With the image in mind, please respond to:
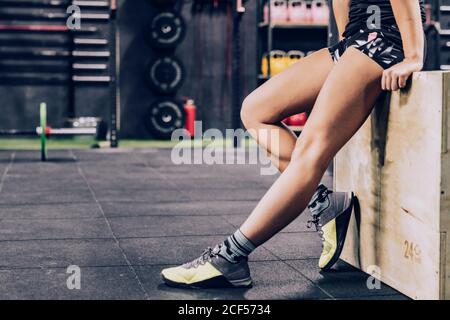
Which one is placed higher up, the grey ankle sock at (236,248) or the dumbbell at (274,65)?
the dumbbell at (274,65)

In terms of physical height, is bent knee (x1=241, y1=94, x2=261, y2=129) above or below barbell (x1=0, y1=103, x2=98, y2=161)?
above

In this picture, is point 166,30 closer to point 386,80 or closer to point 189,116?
point 189,116

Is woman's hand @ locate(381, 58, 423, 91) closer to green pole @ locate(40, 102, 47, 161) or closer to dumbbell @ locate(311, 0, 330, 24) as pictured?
green pole @ locate(40, 102, 47, 161)

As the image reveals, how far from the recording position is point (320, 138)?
2.24 metres

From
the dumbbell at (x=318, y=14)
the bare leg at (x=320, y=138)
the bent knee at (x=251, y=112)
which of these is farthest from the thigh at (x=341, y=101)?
the dumbbell at (x=318, y=14)

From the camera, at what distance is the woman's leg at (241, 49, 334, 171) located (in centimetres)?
239

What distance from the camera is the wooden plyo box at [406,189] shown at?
201cm

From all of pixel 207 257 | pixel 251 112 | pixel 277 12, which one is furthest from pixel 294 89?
pixel 277 12

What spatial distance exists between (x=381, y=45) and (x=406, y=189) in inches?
17.3

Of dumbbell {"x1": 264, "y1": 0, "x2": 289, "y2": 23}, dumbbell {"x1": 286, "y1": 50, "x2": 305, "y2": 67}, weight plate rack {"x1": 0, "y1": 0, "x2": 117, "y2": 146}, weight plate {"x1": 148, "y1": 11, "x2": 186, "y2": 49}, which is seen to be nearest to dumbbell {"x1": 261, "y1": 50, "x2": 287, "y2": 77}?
dumbbell {"x1": 286, "y1": 50, "x2": 305, "y2": 67}

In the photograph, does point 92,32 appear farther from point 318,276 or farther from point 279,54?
point 318,276

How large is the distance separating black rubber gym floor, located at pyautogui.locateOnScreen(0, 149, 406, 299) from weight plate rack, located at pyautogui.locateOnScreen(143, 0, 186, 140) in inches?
105

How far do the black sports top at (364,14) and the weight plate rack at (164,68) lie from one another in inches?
253

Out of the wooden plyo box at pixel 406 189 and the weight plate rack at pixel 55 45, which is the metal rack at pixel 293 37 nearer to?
the weight plate rack at pixel 55 45
